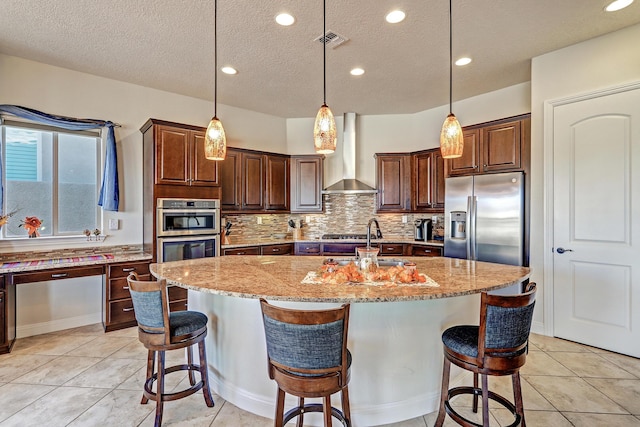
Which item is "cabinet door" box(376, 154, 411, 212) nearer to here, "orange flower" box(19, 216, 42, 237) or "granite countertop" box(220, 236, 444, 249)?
"granite countertop" box(220, 236, 444, 249)

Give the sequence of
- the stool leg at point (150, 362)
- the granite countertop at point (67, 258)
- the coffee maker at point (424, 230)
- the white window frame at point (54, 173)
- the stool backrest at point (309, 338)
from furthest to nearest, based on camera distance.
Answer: the coffee maker at point (424, 230) → the white window frame at point (54, 173) → the granite countertop at point (67, 258) → the stool leg at point (150, 362) → the stool backrest at point (309, 338)

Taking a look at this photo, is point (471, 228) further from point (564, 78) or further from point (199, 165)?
point (199, 165)

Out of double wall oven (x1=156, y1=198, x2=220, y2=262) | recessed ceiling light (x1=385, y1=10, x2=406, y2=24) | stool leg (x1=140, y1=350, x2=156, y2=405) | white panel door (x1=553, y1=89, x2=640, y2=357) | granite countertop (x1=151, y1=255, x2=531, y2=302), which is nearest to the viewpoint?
granite countertop (x1=151, y1=255, x2=531, y2=302)

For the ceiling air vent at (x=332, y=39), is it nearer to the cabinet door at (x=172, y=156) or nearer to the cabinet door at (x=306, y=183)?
the cabinet door at (x=172, y=156)

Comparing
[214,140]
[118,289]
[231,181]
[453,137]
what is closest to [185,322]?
[214,140]

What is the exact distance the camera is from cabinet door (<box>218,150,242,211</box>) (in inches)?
186

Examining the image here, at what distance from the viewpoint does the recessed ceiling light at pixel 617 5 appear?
2.54 metres

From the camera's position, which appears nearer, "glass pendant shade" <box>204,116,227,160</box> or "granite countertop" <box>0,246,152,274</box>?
"glass pendant shade" <box>204,116,227,160</box>

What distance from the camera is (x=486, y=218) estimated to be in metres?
3.85

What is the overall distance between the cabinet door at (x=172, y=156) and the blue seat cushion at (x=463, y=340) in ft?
11.4

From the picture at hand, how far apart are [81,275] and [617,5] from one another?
5.52 meters

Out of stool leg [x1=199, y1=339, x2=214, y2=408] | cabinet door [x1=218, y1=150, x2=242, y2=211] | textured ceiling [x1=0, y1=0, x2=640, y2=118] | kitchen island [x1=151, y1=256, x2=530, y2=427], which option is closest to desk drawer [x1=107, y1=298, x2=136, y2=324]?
cabinet door [x1=218, y1=150, x2=242, y2=211]

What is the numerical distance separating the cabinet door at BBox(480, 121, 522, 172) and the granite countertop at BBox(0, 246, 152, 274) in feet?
14.2

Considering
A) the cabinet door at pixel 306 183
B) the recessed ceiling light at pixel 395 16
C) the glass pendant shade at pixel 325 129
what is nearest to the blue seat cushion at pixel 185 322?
the glass pendant shade at pixel 325 129
